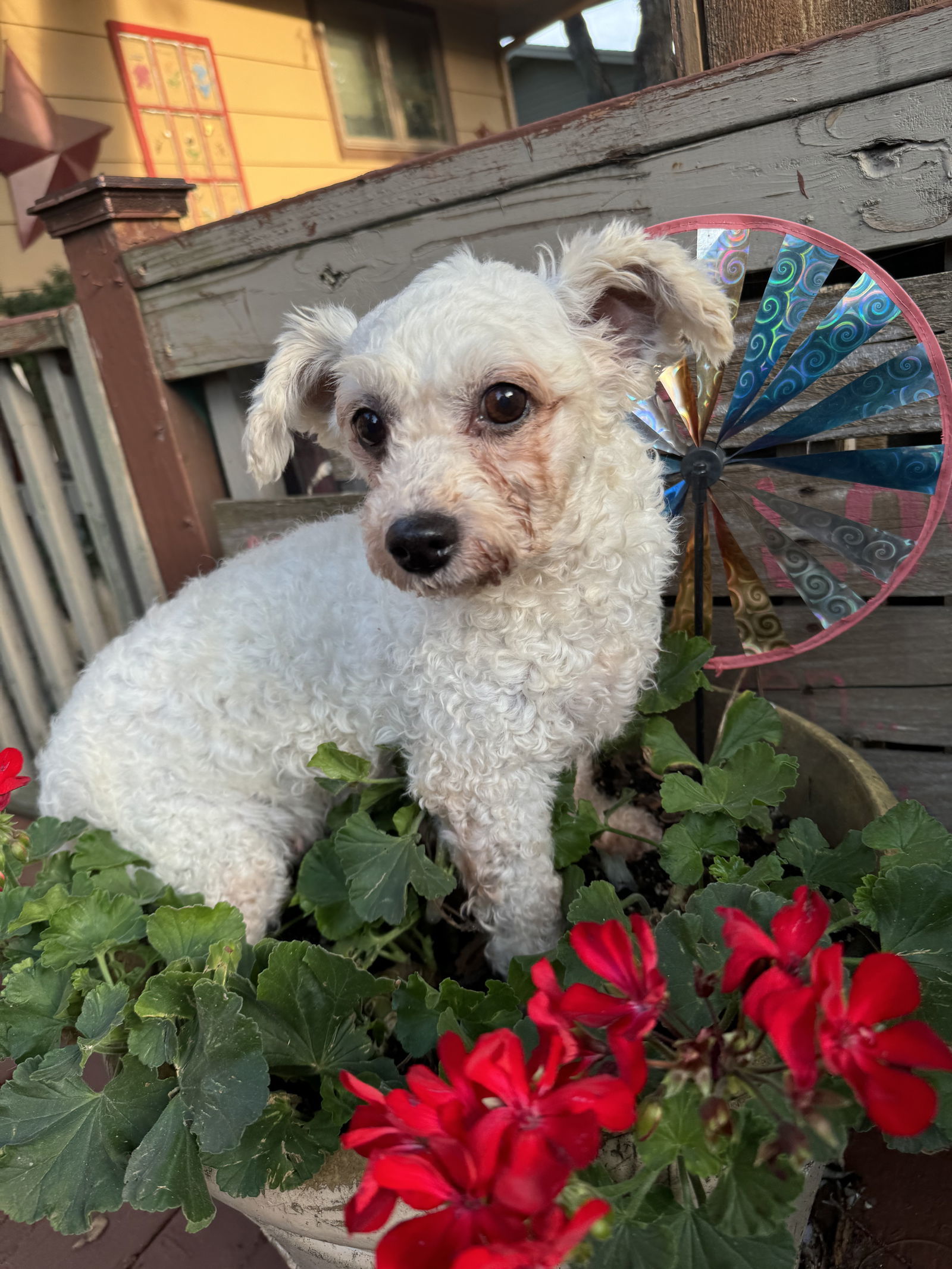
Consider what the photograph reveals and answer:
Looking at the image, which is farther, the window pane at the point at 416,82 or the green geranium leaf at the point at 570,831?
the window pane at the point at 416,82

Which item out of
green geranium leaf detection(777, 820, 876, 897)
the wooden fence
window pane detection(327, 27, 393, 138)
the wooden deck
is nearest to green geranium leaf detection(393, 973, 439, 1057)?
green geranium leaf detection(777, 820, 876, 897)

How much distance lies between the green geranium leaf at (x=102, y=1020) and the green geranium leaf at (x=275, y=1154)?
0.73 feet

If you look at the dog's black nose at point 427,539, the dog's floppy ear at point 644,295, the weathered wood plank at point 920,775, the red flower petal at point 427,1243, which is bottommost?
the weathered wood plank at point 920,775

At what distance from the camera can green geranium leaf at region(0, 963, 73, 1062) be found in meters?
1.20

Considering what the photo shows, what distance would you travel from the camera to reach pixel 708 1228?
0.71 meters

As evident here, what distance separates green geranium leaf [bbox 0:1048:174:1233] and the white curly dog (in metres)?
0.63

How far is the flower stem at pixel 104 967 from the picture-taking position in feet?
4.09

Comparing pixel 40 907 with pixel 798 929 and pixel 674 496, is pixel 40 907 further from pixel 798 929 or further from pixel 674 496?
pixel 674 496

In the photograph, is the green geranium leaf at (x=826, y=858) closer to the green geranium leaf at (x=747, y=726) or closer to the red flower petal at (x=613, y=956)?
the green geranium leaf at (x=747, y=726)

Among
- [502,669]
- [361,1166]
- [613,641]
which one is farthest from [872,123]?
[361,1166]

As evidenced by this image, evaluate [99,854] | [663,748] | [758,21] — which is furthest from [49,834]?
[758,21]

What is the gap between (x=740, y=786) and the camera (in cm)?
136

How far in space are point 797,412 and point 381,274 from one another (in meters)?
1.10

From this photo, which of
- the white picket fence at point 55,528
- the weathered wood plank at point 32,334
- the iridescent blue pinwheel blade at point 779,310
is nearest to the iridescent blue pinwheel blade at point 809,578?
the iridescent blue pinwheel blade at point 779,310
